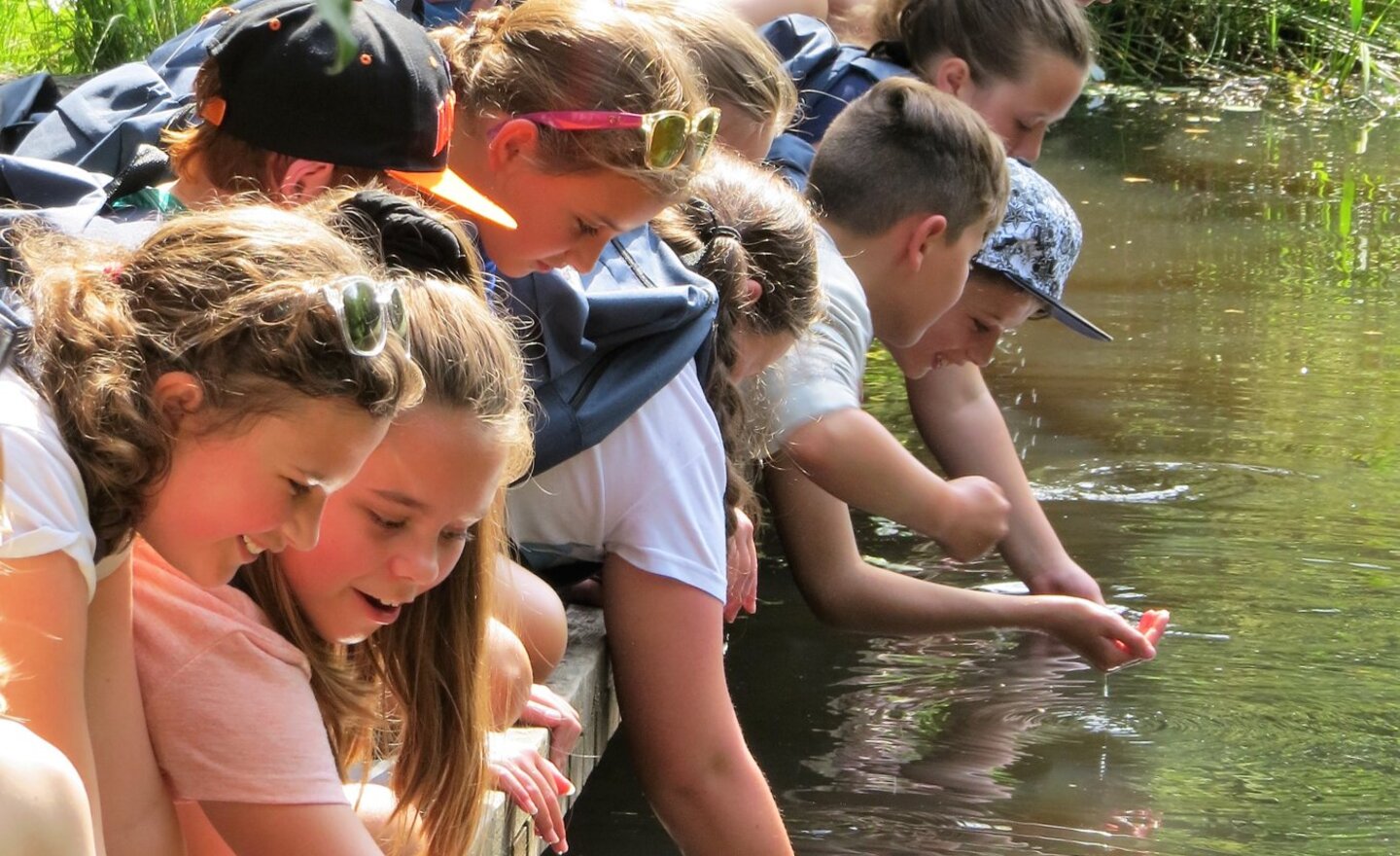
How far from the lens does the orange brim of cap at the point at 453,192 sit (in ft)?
7.70

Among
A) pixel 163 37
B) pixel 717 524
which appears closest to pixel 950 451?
pixel 717 524

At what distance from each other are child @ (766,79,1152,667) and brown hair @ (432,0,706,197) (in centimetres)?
72

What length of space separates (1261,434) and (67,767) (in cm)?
385

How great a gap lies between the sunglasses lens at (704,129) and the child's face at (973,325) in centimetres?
122

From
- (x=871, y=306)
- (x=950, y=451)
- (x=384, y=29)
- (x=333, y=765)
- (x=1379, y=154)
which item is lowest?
(x=1379, y=154)

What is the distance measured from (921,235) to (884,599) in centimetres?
65

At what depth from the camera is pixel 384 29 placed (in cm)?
229

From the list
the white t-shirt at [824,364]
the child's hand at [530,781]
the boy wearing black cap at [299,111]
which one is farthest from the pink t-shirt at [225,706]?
the white t-shirt at [824,364]

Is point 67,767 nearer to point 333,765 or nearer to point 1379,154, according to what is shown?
point 333,765

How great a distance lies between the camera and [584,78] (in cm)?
253

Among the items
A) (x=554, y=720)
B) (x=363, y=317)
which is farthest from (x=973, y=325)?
(x=363, y=317)

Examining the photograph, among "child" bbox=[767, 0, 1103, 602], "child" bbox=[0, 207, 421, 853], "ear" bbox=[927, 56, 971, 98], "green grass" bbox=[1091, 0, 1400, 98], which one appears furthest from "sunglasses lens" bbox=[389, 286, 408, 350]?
"green grass" bbox=[1091, 0, 1400, 98]

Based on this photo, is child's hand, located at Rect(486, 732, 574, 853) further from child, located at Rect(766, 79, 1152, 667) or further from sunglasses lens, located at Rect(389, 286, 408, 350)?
child, located at Rect(766, 79, 1152, 667)

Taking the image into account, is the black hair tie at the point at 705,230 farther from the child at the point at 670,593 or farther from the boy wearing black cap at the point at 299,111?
the boy wearing black cap at the point at 299,111
